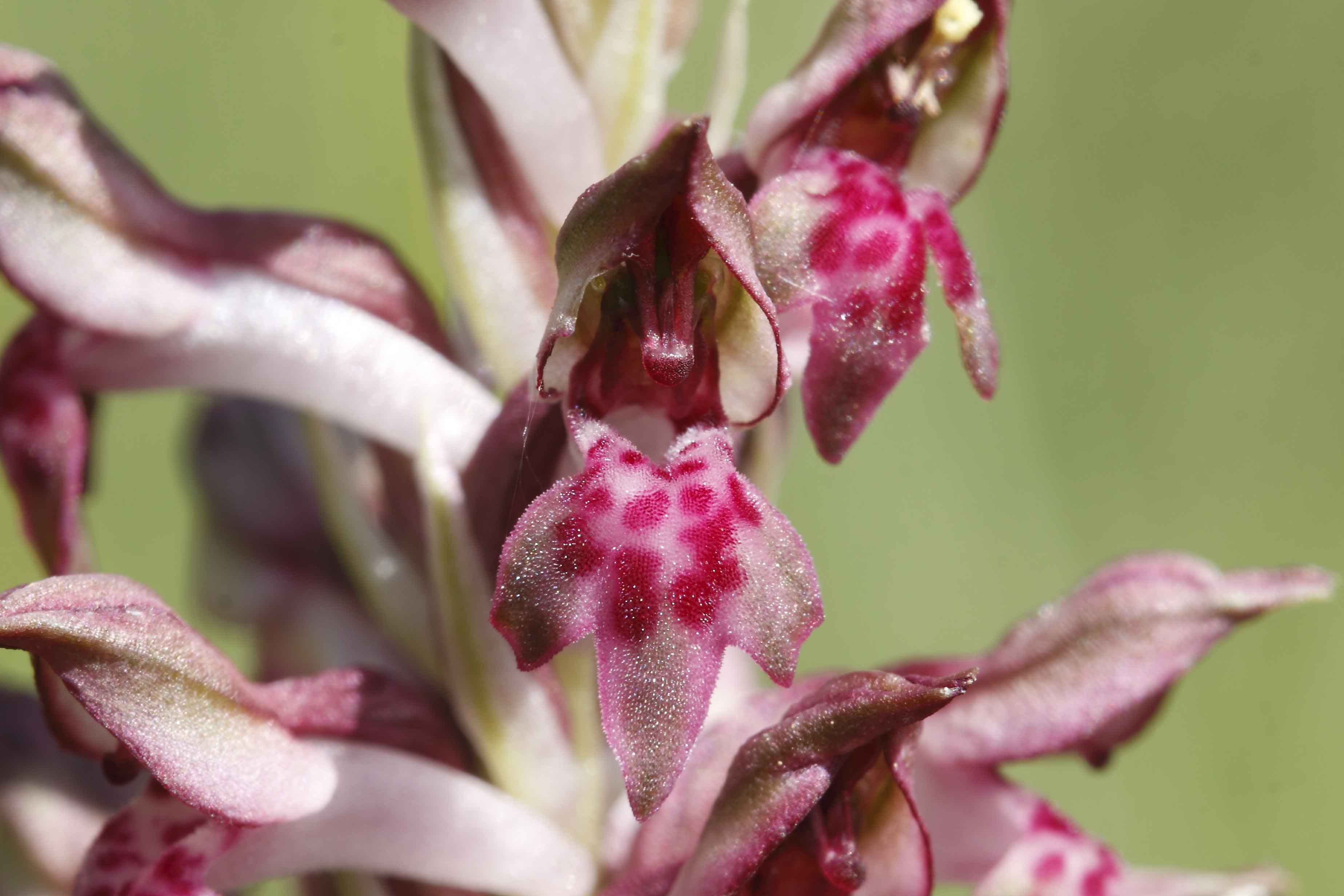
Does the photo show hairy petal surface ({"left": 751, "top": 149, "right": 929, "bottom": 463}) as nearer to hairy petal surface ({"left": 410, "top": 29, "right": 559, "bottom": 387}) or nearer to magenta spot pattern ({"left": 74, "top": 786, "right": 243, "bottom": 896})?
hairy petal surface ({"left": 410, "top": 29, "right": 559, "bottom": 387})

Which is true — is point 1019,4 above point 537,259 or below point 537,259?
below

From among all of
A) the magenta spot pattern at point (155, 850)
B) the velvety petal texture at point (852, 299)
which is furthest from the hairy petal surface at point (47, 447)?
the velvety petal texture at point (852, 299)

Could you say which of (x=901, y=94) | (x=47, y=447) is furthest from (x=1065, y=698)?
(x=47, y=447)

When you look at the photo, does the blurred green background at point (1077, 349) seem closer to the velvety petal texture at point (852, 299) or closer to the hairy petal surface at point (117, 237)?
the hairy petal surface at point (117, 237)

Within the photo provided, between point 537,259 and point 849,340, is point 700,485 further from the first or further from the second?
point 537,259

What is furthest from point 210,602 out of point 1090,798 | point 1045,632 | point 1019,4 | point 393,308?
point 1019,4

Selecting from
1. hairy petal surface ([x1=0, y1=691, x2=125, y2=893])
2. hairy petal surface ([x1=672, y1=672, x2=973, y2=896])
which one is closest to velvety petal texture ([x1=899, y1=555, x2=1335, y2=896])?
hairy petal surface ([x1=672, y1=672, x2=973, y2=896])

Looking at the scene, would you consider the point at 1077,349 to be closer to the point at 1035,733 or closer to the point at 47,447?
the point at 1035,733
